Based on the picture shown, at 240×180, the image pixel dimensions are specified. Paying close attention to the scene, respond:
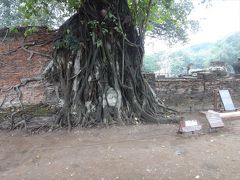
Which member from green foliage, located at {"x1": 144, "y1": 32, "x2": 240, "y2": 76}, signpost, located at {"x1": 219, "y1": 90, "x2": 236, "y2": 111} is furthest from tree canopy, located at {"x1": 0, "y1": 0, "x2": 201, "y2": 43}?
green foliage, located at {"x1": 144, "y1": 32, "x2": 240, "y2": 76}

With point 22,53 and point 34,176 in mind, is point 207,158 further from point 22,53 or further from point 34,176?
point 22,53

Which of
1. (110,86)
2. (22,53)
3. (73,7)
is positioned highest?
(73,7)

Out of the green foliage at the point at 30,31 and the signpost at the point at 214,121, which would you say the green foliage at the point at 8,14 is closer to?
the green foliage at the point at 30,31

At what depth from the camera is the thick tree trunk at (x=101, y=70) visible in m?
5.74

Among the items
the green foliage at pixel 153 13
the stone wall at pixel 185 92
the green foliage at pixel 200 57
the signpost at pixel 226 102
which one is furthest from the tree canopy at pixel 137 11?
the green foliage at pixel 200 57

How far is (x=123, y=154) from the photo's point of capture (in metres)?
3.83

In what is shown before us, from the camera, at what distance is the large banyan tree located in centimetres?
575

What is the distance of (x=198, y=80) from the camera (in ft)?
26.0

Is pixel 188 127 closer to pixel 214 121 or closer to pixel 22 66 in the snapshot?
pixel 214 121

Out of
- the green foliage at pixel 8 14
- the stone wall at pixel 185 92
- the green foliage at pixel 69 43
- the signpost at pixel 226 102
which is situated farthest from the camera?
the green foliage at pixel 8 14

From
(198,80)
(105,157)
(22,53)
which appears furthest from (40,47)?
(198,80)

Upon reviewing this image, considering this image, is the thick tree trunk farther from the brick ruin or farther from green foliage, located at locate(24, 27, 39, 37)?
green foliage, located at locate(24, 27, 39, 37)

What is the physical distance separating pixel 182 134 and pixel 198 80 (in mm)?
3616

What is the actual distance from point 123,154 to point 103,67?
2603 mm
